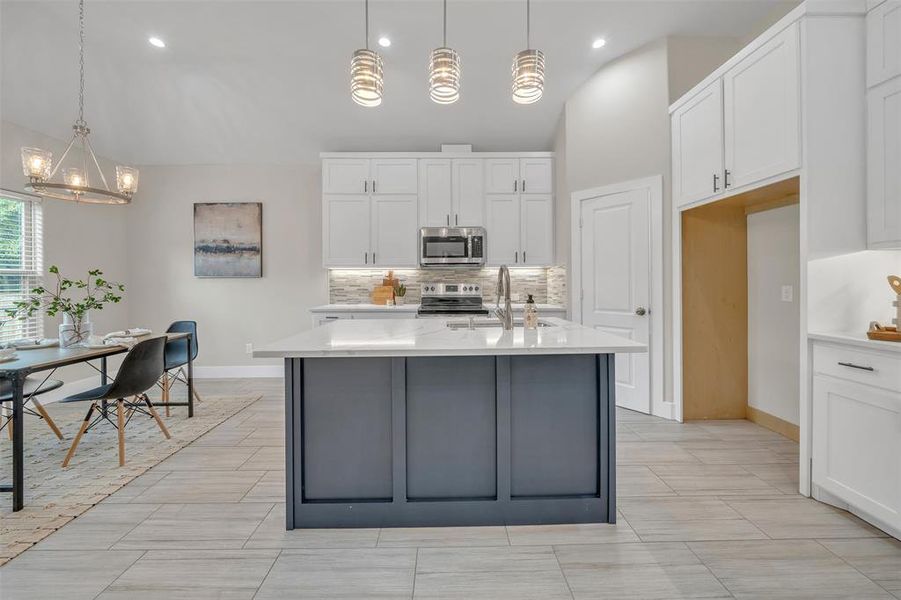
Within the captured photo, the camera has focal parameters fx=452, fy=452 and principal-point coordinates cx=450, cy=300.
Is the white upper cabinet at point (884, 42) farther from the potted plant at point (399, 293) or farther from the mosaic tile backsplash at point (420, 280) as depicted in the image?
the potted plant at point (399, 293)

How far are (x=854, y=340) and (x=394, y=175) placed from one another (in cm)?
430

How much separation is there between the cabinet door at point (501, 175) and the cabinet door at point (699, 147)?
185 cm

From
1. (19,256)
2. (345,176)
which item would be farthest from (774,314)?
(19,256)

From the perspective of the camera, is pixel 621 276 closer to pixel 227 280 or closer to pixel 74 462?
pixel 74 462

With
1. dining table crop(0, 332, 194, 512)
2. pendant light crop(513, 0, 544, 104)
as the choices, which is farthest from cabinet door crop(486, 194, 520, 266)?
dining table crop(0, 332, 194, 512)

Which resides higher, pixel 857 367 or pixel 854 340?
pixel 854 340

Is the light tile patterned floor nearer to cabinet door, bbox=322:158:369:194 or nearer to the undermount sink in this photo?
the undermount sink

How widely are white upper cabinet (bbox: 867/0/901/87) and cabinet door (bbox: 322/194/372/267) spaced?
4.25 metres

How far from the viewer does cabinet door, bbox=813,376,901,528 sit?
6.41ft

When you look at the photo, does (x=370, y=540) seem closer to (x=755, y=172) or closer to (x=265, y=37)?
(x=755, y=172)

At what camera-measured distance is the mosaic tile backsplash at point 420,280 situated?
5.52 m

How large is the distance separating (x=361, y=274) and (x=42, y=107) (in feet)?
11.0

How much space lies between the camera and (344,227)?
17.1 ft

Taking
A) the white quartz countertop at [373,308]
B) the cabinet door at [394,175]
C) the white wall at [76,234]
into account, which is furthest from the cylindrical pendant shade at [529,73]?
the white wall at [76,234]
